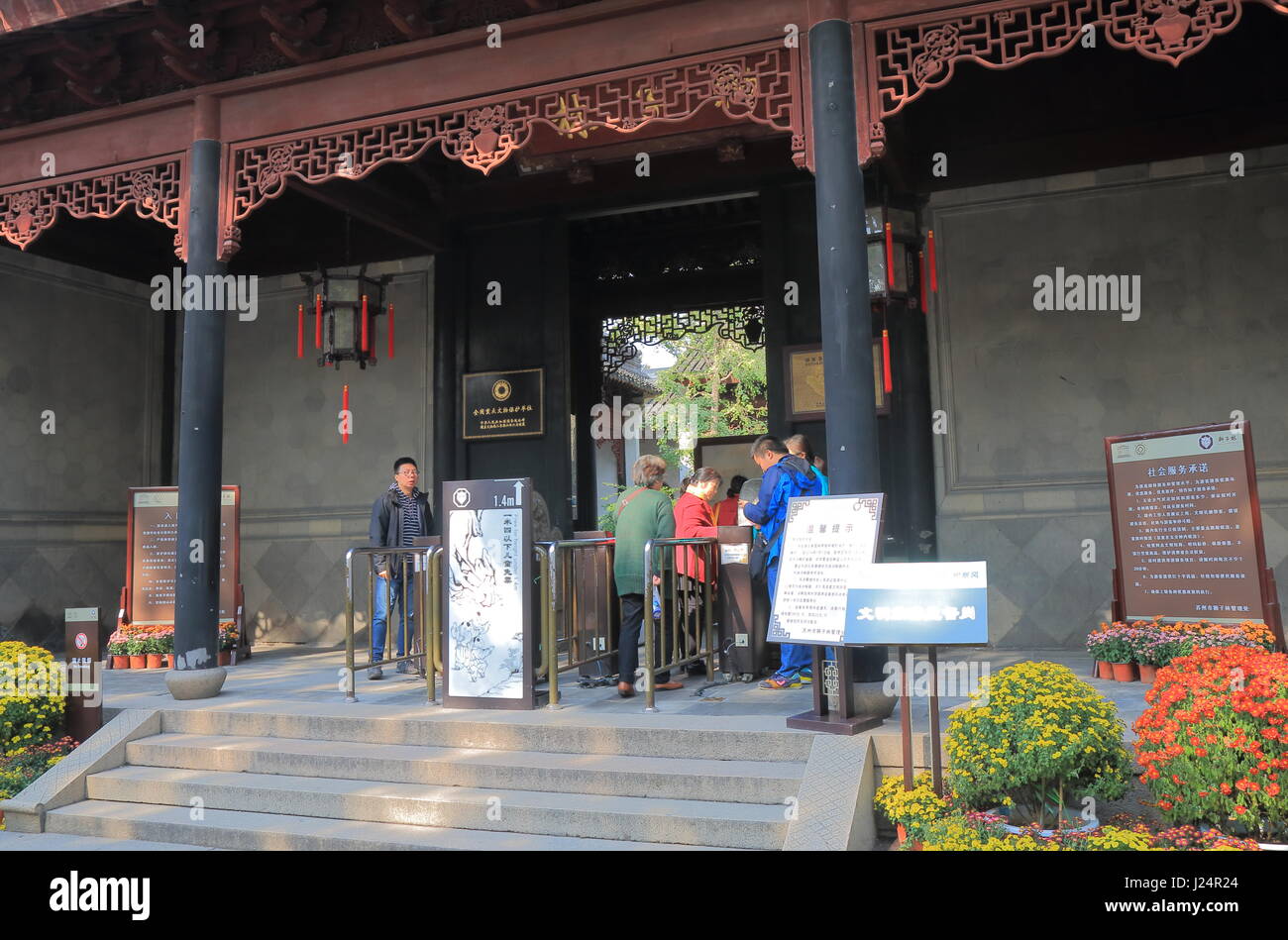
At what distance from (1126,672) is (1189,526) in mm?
1054

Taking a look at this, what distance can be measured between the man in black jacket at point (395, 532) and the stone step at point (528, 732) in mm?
1442

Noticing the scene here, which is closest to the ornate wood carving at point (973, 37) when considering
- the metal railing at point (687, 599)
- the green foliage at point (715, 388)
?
the metal railing at point (687, 599)

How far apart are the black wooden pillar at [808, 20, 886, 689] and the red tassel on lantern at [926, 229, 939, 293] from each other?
2.76 meters

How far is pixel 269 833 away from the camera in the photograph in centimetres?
497

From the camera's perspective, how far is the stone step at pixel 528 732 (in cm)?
507

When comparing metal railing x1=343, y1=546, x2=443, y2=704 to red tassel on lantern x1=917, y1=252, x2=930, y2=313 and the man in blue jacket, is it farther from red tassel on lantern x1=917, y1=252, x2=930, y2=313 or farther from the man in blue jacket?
red tassel on lantern x1=917, y1=252, x2=930, y2=313

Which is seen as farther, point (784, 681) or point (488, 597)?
point (784, 681)

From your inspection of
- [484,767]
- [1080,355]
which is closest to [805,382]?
[1080,355]

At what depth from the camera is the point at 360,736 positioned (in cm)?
584

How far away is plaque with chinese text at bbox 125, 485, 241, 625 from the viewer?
941 centimetres

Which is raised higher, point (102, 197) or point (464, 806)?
point (102, 197)

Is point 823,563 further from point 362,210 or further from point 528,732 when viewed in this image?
point 362,210

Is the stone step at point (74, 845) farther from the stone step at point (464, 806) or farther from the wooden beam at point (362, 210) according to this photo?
the wooden beam at point (362, 210)

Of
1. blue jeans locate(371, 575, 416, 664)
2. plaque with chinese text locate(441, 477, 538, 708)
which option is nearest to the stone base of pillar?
blue jeans locate(371, 575, 416, 664)
